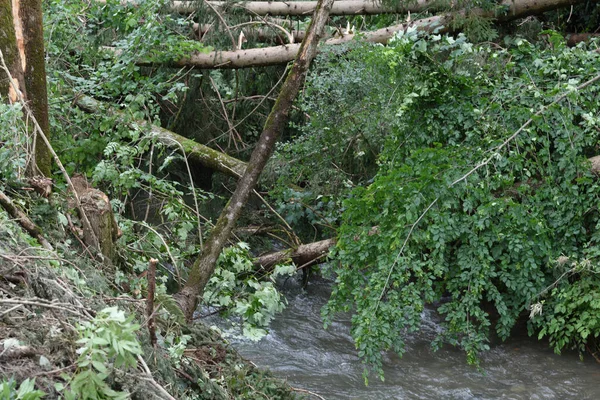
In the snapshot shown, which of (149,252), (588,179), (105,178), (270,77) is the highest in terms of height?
(270,77)

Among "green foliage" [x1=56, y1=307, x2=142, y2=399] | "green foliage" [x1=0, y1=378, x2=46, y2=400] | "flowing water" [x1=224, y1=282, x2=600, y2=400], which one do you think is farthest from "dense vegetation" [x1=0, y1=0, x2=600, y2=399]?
"green foliage" [x1=0, y1=378, x2=46, y2=400]

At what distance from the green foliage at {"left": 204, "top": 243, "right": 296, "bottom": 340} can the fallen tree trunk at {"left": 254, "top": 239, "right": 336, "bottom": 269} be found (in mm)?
2008

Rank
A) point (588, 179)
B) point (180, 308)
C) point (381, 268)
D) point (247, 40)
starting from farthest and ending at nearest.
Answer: point (247, 40)
point (588, 179)
point (381, 268)
point (180, 308)

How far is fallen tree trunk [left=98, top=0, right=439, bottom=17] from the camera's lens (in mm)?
8648

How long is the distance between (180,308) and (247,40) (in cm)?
532

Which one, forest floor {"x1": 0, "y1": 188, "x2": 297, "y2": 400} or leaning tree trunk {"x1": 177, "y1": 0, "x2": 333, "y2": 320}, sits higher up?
leaning tree trunk {"x1": 177, "y1": 0, "x2": 333, "y2": 320}

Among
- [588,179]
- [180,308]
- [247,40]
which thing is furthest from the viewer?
[247,40]

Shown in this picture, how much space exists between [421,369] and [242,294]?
2605mm

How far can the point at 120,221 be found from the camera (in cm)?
Answer: 561

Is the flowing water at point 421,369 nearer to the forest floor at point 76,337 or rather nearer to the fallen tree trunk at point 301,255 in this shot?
Answer: the fallen tree trunk at point 301,255

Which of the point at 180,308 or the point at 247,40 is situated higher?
the point at 247,40

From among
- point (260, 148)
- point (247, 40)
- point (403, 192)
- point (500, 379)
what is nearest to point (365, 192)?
point (403, 192)

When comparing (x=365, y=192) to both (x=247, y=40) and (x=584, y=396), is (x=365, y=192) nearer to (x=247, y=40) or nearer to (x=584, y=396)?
(x=584, y=396)

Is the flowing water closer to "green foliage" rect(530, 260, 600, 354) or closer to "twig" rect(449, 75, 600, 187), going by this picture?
"green foliage" rect(530, 260, 600, 354)
